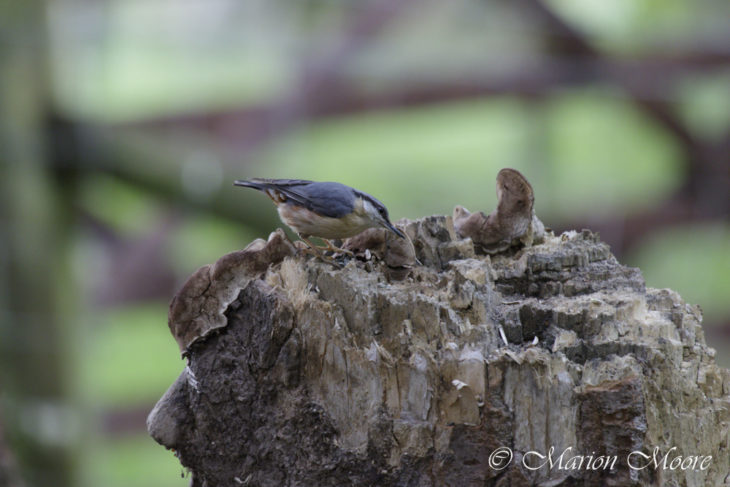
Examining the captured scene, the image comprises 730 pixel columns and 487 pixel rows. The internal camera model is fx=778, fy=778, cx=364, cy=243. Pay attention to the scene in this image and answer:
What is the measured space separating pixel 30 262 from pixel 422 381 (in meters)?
3.31

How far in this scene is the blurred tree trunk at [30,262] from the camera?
4160 millimetres

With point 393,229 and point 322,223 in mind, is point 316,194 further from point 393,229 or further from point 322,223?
point 393,229

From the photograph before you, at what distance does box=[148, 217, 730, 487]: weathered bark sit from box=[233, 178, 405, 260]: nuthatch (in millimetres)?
235

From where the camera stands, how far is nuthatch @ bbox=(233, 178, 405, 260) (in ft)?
6.61

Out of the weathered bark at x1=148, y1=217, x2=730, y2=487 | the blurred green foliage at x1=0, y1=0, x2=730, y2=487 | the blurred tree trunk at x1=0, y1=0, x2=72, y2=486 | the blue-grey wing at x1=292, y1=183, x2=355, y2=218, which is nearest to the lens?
the weathered bark at x1=148, y1=217, x2=730, y2=487

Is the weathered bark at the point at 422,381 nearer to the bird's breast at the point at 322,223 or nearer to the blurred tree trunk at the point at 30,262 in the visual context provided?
the bird's breast at the point at 322,223

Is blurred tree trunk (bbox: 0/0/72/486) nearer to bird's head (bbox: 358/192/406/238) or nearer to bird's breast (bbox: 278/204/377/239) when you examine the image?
bird's breast (bbox: 278/204/377/239)

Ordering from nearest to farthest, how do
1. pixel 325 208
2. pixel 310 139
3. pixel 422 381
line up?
pixel 422 381 → pixel 325 208 → pixel 310 139

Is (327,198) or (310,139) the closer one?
(327,198)

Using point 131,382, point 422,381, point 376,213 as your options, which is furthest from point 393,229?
point 131,382

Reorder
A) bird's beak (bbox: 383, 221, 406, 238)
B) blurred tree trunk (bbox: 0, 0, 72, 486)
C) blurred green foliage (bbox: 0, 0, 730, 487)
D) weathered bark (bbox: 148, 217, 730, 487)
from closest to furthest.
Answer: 1. weathered bark (bbox: 148, 217, 730, 487)
2. bird's beak (bbox: 383, 221, 406, 238)
3. blurred tree trunk (bbox: 0, 0, 72, 486)
4. blurred green foliage (bbox: 0, 0, 730, 487)

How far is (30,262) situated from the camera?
4.27 metres

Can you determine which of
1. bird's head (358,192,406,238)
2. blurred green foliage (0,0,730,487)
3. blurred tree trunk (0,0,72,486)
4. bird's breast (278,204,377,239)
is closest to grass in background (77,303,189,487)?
blurred green foliage (0,0,730,487)

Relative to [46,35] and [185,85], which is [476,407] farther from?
[185,85]
